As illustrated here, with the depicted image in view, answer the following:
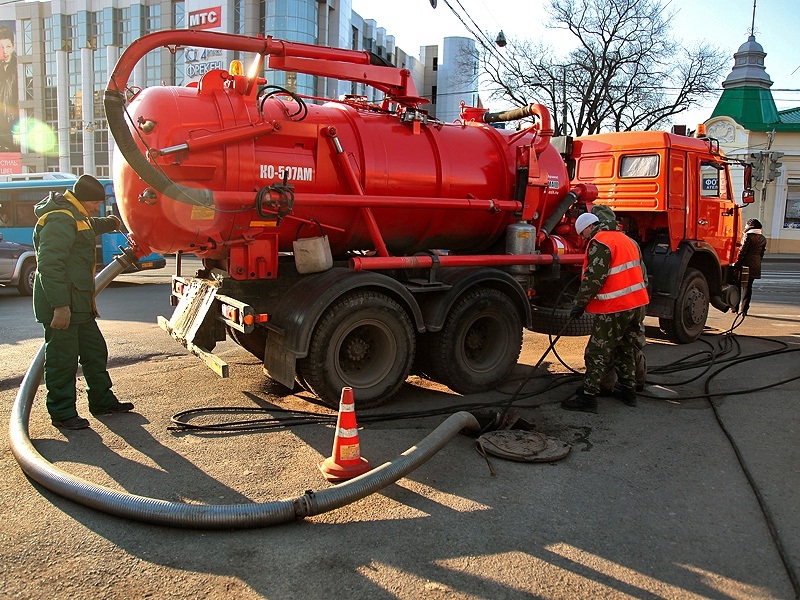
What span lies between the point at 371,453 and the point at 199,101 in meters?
3.10

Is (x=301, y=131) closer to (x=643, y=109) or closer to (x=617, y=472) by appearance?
(x=617, y=472)

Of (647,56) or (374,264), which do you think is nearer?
(374,264)

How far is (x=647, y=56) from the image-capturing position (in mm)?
29297

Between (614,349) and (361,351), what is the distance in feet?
7.71

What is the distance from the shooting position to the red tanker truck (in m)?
5.07

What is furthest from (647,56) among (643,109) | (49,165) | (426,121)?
(49,165)

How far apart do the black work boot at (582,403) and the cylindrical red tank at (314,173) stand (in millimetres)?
2064

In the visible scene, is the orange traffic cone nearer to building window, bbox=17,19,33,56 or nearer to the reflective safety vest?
the reflective safety vest

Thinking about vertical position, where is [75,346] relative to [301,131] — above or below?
below

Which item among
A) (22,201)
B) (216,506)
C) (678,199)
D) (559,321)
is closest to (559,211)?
(559,321)

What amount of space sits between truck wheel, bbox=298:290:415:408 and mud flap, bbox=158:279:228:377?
844 millimetres

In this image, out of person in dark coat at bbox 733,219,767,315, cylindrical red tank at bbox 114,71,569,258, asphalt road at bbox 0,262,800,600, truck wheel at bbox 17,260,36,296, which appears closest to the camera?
asphalt road at bbox 0,262,800,600

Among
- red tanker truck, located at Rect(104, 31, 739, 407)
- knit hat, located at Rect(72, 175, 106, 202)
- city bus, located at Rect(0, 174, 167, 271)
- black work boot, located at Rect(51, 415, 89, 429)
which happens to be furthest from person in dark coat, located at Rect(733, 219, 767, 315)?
city bus, located at Rect(0, 174, 167, 271)

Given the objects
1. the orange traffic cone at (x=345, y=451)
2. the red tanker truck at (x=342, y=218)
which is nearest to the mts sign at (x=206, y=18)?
the red tanker truck at (x=342, y=218)
